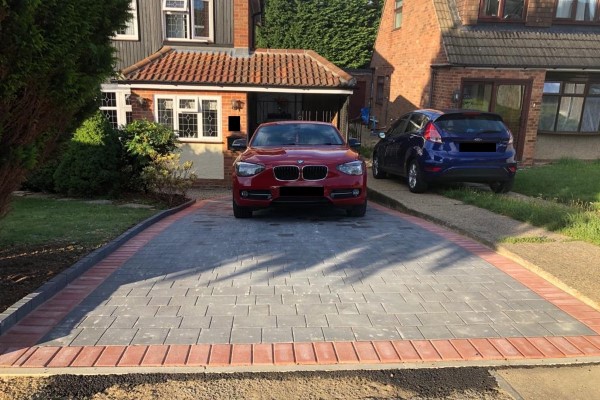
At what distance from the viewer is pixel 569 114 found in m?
15.5

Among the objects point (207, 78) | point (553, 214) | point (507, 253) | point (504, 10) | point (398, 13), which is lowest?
point (507, 253)

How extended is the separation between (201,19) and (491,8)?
30.7 feet

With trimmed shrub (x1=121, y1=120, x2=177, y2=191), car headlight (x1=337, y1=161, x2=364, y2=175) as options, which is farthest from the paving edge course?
trimmed shrub (x1=121, y1=120, x2=177, y2=191)

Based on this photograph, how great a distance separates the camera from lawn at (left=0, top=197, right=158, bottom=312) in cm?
420

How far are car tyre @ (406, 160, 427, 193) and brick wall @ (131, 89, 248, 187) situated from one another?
5.94 m

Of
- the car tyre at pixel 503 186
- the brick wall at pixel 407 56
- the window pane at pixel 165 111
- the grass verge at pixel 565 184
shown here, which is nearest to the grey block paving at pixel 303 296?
the car tyre at pixel 503 186

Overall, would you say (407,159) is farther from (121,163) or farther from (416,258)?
(121,163)

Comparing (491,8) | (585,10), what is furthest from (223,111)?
(585,10)

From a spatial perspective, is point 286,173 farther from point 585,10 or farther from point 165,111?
point 585,10

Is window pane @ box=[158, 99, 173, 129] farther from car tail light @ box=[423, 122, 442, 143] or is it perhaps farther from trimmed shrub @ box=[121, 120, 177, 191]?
car tail light @ box=[423, 122, 442, 143]

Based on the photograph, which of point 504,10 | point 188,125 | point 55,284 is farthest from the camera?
point 504,10

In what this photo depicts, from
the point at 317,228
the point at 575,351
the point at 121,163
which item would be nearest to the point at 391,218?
the point at 317,228

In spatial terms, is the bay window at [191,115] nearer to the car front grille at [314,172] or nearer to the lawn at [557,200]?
the lawn at [557,200]

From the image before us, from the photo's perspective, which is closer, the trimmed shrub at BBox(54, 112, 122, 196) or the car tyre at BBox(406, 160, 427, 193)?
the car tyre at BBox(406, 160, 427, 193)
